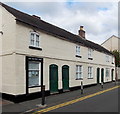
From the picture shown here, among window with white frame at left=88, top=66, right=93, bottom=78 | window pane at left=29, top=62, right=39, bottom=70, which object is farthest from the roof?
window with white frame at left=88, top=66, right=93, bottom=78

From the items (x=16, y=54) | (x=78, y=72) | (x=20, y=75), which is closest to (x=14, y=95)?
(x=20, y=75)

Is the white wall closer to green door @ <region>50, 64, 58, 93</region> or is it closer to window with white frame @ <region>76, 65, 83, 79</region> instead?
window with white frame @ <region>76, 65, 83, 79</region>

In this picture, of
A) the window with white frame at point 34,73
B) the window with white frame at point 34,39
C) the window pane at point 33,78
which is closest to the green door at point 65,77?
the window with white frame at point 34,73

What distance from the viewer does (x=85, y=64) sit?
63.3 feet

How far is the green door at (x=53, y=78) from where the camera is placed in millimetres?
13508

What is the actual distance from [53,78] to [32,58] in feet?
10.4

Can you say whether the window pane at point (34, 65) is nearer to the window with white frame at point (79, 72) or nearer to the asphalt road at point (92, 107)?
the asphalt road at point (92, 107)

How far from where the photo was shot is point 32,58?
1156 cm

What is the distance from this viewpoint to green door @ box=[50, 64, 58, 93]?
Answer: 1351 centimetres

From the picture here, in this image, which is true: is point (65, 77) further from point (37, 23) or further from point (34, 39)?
point (37, 23)

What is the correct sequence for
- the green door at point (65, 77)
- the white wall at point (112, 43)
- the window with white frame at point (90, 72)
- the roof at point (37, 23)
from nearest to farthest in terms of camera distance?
the roof at point (37, 23), the green door at point (65, 77), the window with white frame at point (90, 72), the white wall at point (112, 43)

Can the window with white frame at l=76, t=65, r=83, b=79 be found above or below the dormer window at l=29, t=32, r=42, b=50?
below

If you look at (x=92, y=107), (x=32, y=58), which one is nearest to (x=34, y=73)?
(x=32, y=58)

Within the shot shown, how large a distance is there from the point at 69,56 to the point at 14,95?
772cm
